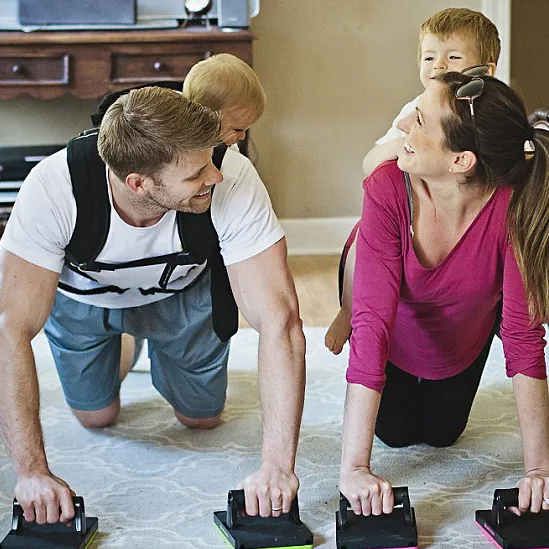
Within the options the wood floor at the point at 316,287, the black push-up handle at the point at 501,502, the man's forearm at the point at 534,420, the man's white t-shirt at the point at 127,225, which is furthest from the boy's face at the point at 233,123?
the wood floor at the point at 316,287

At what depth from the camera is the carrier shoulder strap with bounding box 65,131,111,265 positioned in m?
1.77

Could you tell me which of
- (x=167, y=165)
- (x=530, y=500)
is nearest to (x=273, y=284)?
(x=167, y=165)

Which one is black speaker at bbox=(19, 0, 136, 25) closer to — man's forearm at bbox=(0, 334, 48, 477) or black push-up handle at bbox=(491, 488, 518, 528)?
man's forearm at bbox=(0, 334, 48, 477)

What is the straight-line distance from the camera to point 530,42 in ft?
14.7

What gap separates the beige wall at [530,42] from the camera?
176 inches

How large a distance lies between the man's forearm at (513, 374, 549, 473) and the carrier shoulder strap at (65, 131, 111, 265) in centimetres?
79

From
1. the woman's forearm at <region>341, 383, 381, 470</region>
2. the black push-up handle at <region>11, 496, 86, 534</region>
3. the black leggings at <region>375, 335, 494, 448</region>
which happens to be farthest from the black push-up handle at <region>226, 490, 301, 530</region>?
the black leggings at <region>375, 335, 494, 448</region>

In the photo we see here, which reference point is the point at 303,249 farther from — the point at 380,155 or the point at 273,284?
the point at 273,284

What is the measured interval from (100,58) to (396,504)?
7.79 ft

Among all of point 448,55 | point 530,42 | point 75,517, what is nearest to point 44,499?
point 75,517

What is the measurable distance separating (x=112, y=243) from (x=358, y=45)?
100 inches

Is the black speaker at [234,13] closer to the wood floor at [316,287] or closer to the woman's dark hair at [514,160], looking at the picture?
the wood floor at [316,287]

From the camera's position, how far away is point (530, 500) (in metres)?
1.65

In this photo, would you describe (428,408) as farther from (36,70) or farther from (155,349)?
(36,70)
